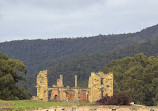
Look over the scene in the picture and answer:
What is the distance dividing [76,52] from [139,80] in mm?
77756

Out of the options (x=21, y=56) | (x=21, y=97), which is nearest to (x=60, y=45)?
(x=21, y=56)

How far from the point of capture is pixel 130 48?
7706 centimetres

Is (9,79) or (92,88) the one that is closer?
(92,88)

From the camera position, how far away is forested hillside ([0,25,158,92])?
74438mm

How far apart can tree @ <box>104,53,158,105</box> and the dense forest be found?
798 inches

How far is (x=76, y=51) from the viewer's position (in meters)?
121

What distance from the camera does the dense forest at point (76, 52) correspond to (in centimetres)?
7412

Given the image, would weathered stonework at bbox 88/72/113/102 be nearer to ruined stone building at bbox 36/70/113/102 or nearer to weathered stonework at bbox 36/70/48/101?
ruined stone building at bbox 36/70/113/102

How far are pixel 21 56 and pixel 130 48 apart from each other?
5919cm

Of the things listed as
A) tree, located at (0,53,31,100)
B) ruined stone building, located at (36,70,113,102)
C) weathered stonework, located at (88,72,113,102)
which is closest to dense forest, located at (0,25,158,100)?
tree, located at (0,53,31,100)

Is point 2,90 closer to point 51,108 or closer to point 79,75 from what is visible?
point 51,108

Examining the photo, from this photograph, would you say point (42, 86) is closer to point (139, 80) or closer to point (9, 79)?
point (9, 79)

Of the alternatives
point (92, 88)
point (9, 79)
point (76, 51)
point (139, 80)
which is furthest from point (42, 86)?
point (76, 51)

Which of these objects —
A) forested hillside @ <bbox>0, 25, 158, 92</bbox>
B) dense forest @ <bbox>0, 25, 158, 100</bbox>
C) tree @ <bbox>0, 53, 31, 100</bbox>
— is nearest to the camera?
tree @ <bbox>0, 53, 31, 100</bbox>
